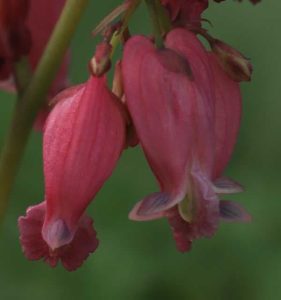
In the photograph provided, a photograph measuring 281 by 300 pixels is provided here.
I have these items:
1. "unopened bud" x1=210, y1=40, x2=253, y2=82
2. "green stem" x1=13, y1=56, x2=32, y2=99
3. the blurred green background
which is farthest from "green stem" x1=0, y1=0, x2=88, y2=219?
the blurred green background

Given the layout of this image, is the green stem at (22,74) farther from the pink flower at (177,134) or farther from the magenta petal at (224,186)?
the magenta petal at (224,186)

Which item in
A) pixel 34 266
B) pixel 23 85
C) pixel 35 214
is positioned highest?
pixel 23 85

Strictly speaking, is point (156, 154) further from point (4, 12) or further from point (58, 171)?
point (4, 12)

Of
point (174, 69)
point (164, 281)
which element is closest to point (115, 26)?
point (174, 69)

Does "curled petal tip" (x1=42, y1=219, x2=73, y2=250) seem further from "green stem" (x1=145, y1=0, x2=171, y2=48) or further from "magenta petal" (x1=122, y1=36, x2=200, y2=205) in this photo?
"green stem" (x1=145, y1=0, x2=171, y2=48)

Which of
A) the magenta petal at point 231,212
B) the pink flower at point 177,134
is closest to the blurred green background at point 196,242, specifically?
the magenta petal at point 231,212

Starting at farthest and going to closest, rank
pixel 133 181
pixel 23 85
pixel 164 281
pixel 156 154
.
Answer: pixel 133 181, pixel 164 281, pixel 23 85, pixel 156 154
